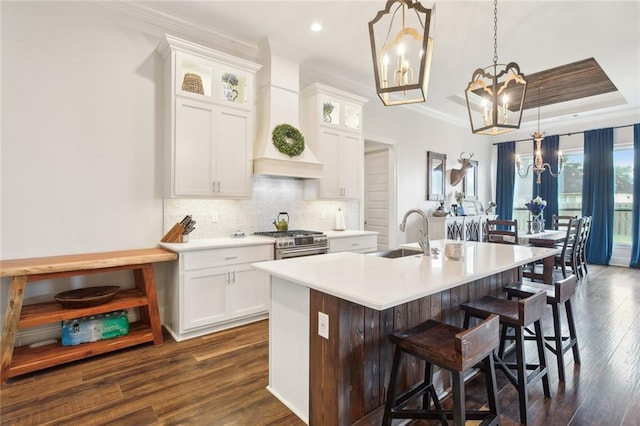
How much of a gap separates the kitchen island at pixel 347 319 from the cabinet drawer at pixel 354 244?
186 centimetres

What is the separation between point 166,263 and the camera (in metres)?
3.47

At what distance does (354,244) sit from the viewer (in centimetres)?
449

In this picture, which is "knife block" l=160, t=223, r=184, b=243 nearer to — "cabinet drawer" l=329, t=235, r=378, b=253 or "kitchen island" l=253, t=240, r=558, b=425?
"kitchen island" l=253, t=240, r=558, b=425

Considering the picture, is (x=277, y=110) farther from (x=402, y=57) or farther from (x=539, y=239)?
(x=539, y=239)

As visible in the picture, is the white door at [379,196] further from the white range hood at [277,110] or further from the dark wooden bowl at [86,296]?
the dark wooden bowl at [86,296]

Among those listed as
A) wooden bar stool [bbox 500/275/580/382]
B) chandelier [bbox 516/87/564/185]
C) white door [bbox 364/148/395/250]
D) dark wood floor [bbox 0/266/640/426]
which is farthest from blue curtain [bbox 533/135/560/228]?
wooden bar stool [bbox 500/275/580/382]

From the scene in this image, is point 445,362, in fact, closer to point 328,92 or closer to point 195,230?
point 195,230

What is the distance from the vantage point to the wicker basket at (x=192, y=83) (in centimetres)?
330

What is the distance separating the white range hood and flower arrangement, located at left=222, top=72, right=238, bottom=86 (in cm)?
46

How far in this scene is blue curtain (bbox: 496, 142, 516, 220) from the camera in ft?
26.7

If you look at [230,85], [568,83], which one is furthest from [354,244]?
[568,83]

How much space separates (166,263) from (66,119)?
163cm

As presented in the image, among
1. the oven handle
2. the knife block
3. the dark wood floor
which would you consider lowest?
the dark wood floor

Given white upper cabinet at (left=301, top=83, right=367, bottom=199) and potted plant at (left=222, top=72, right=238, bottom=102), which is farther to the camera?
white upper cabinet at (left=301, top=83, right=367, bottom=199)
